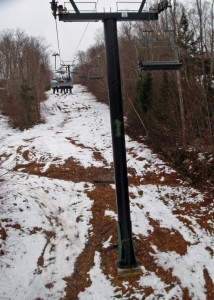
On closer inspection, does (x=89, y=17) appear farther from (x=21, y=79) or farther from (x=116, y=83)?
(x=21, y=79)

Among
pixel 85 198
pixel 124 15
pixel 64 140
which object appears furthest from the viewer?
pixel 64 140

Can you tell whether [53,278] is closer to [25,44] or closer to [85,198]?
[85,198]

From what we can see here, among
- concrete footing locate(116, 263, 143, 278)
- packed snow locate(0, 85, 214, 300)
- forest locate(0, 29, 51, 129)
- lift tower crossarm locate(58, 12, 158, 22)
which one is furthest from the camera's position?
A: forest locate(0, 29, 51, 129)

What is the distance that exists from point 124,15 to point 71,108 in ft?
90.6

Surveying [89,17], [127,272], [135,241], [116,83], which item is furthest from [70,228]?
[89,17]

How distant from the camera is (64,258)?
19.7 ft

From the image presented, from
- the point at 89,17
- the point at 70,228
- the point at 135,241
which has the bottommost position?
the point at 135,241

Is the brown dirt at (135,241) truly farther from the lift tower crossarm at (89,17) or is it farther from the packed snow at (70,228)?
the lift tower crossarm at (89,17)

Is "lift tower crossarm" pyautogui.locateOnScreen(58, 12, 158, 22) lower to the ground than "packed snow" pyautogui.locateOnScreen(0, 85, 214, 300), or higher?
higher

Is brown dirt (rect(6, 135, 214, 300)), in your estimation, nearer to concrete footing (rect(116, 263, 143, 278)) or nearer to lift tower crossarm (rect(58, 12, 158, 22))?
concrete footing (rect(116, 263, 143, 278))

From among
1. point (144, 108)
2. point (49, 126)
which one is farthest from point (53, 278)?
point (49, 126)

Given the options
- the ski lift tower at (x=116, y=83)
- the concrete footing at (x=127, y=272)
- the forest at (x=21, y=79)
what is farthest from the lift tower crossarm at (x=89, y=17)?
the forest at (x=21, y=79)

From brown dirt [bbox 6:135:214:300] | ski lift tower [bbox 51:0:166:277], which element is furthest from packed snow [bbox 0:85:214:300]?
ski lift tower [bbox 51:0:166:277]

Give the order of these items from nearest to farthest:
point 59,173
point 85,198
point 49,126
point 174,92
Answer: point 85,198, point 59,173, point 174,92, point 49,126
